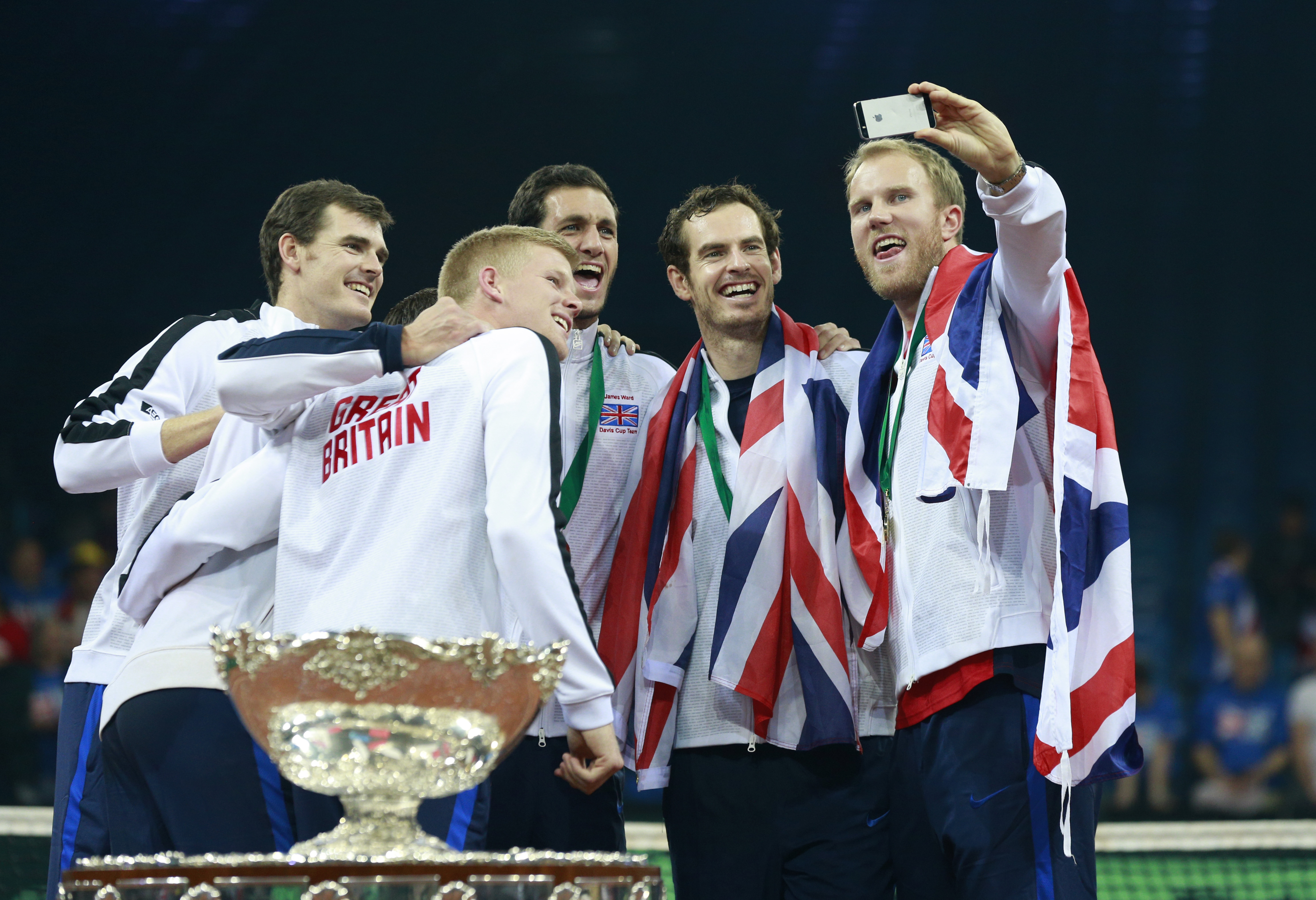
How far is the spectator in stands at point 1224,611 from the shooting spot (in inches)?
291

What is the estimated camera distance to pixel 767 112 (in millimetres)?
7375

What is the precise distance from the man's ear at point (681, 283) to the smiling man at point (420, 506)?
1223 millimetres

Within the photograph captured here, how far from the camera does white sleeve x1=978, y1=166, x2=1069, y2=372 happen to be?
2139 mm

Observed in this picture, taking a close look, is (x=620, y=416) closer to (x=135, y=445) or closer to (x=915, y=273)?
(x=915, y=273)

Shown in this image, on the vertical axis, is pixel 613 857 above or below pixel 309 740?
below

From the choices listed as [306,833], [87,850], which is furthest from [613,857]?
[87,850]

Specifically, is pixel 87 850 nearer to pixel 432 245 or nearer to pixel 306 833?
pixel 306 833

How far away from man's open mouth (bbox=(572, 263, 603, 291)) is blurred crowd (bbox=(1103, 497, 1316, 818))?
16.9 feet

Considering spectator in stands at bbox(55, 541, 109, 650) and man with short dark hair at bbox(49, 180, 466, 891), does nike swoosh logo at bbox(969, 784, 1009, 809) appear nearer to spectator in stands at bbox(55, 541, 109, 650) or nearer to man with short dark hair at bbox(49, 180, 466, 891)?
man with short dark hair at bbox(49, 180, 466, 891)

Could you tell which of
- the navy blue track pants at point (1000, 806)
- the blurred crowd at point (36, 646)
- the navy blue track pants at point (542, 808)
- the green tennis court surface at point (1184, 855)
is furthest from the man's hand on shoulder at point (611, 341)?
the blurred crowd at point (36, 646)

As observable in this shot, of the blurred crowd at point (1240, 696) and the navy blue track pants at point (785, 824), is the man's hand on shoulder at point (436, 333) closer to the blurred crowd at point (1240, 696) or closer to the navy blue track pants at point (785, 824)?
the navy blue track pants at point (785, 824)

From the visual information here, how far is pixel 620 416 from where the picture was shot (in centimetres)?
307

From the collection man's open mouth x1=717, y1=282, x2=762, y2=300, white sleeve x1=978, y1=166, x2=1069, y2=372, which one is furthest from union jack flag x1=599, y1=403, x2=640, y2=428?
white sleeve x1=978, y1=166, x2=1069, y2=372

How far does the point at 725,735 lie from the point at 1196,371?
630 centimetres
